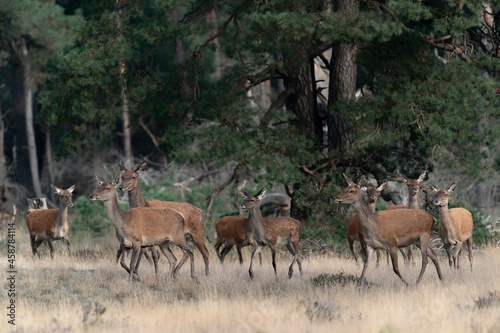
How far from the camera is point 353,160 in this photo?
53.4 feet

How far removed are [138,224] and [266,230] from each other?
2400mm

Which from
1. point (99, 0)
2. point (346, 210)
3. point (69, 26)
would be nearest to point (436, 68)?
point (346, 210)

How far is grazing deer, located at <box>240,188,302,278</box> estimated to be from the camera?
12.8m

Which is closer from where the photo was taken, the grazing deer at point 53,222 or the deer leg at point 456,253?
the deer leg at point 456,253

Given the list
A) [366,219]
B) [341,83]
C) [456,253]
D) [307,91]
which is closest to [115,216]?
[366,219]

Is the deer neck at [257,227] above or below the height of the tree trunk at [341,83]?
below

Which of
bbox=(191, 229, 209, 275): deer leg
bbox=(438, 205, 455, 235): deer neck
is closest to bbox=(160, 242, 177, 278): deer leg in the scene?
bbox=(191, 229, 209, 275): deer leg

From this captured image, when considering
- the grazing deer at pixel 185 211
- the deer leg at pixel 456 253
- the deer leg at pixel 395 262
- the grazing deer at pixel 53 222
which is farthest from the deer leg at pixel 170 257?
the deer leg at pixel 456 253

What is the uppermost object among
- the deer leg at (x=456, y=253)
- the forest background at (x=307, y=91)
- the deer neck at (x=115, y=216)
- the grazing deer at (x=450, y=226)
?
the forest background at (x=307, y=91)

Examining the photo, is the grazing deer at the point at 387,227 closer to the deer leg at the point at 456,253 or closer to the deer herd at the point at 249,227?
the deer herd at the point at 249,227

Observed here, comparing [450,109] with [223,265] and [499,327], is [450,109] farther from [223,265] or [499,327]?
[499,327]

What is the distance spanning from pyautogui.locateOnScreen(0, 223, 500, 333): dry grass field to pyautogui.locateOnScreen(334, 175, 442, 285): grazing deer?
53 centimetres

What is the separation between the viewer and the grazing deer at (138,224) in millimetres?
11555

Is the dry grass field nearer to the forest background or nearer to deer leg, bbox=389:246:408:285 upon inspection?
deer leg, bbox=389:246:408:285
